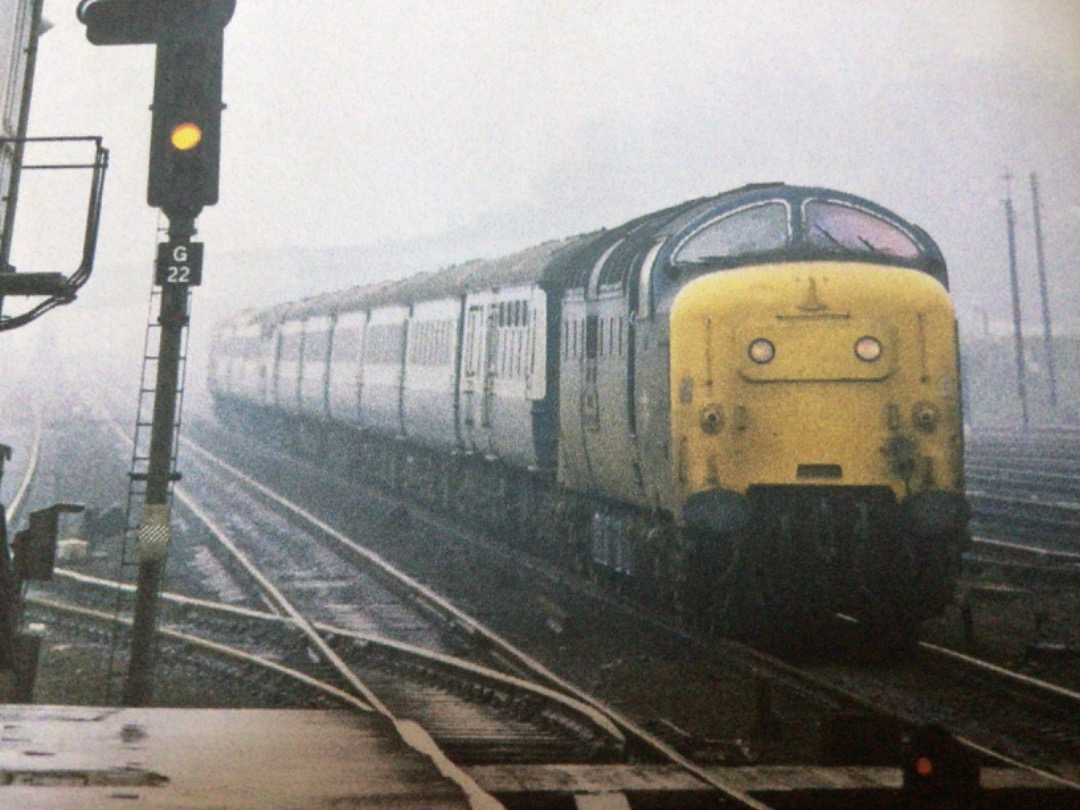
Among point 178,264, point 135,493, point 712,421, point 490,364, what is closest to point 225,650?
point 135,493

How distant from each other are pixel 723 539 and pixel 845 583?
38.2 inches

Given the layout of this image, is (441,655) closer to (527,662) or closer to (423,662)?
(423,662)

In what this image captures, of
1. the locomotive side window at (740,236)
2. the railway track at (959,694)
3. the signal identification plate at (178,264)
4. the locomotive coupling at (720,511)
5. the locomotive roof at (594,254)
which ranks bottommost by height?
the railway track at (959,694)

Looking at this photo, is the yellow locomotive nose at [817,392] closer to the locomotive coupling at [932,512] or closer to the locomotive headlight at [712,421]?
the locomotive headlight at [712,421]

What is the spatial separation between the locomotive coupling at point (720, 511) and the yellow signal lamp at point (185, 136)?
4.56m

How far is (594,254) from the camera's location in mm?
15562

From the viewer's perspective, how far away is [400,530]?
21.2m

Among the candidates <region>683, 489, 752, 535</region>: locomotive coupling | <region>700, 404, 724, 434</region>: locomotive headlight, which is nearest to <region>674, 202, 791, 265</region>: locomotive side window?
<region>700, 404, 724, 434</region>: locomotive headlight

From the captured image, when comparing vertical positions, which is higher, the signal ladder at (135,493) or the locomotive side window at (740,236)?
the locomotive side window at (740,236)

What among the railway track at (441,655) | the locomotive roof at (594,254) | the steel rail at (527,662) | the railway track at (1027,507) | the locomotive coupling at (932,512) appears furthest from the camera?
the railway track at (1027,507)

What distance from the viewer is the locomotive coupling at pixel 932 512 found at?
34.0 ft

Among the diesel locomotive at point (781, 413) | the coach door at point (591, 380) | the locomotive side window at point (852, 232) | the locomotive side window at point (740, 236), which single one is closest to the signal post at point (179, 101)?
the diesel locomotive at point (781, 413)

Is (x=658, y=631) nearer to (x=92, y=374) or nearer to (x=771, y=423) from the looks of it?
(x=771, y=423)

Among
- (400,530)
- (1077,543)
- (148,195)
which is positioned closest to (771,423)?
(148,195)
